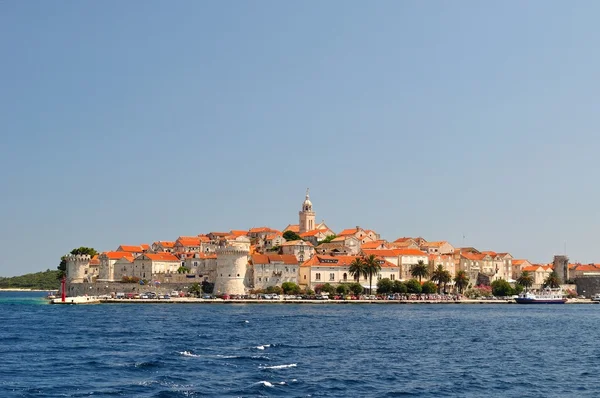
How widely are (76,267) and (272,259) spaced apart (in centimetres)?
2875

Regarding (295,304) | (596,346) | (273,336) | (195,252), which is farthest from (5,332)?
(195,252)

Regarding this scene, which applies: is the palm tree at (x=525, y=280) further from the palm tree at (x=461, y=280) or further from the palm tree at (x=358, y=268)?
the palm tree at (x=358, y=268)

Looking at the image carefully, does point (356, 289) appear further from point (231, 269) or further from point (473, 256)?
point (473, 256)

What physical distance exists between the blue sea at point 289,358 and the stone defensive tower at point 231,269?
4109cm

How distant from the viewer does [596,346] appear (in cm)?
5684

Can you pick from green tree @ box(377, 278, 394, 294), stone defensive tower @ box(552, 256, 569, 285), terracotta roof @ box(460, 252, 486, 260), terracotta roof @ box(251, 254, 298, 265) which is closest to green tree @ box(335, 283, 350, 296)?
green tree @ box(377, 278, 394, 294)

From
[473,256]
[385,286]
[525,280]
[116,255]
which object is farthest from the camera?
[473,256]

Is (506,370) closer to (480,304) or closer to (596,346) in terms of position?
(596,346)

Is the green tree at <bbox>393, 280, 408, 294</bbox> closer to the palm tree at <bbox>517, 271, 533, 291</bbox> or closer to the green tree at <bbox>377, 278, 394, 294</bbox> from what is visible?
the green tree at <bbox>377, 278, 394, 294</bbox>

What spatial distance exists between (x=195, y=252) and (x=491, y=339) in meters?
83.7

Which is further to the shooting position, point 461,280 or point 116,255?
point 461,280

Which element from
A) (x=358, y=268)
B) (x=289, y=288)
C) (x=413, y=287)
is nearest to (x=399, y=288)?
(x=413, y=287)

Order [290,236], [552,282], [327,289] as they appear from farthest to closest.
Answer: [290,236] → [552,282] → [327,289]

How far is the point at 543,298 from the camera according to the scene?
5330 inches
